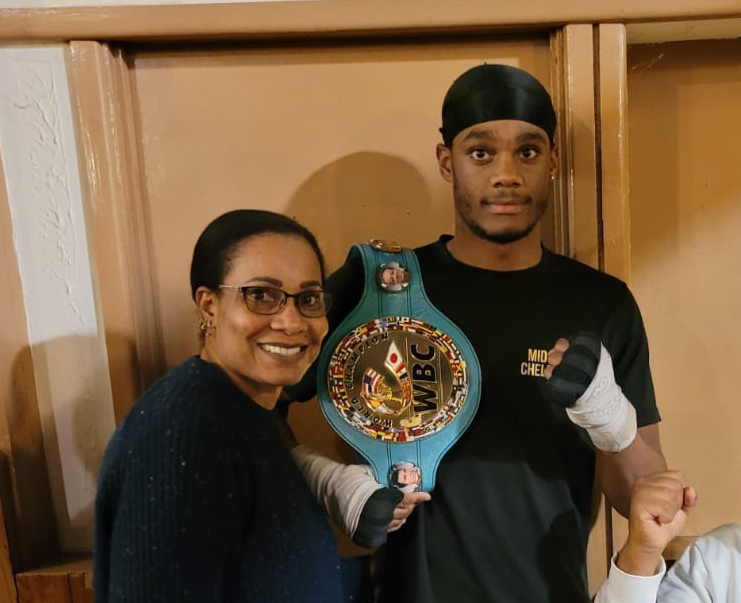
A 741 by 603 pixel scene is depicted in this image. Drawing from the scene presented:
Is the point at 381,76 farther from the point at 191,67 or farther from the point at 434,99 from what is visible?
the point at 191,67

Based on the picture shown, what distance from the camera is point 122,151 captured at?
92cm

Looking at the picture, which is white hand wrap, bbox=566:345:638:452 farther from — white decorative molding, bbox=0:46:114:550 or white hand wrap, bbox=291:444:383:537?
white decorative molding, bbox=0:46:114:550

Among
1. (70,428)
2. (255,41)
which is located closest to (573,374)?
(255,41)

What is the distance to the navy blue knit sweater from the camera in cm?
53

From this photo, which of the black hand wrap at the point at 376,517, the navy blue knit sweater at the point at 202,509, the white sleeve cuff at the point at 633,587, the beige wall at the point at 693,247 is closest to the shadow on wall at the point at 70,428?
the navy blue knit sweater at the point at 202,509

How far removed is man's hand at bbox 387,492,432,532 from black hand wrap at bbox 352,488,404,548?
0.06ft

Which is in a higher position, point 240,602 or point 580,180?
point 580,180

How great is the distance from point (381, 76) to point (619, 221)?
1.51 ft

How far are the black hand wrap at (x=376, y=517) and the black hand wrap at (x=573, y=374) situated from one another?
23 cm

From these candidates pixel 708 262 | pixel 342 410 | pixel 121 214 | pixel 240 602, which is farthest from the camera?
pixel 708 262

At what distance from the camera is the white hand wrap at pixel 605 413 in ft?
2.18

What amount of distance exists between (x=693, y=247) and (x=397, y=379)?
679mm

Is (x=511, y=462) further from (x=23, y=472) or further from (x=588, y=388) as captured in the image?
(x=23, y=472)

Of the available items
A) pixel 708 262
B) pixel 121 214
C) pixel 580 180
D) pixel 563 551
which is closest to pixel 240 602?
pixel 563 551
